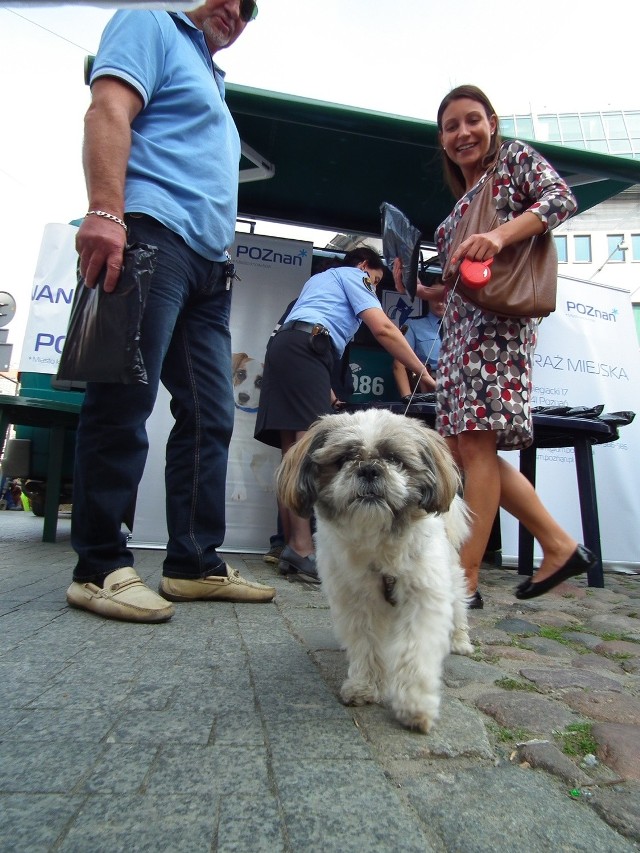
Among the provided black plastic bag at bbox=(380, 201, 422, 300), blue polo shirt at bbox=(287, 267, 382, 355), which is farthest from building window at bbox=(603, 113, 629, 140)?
blue polo shirt at bbox=(287, 267, 382, 355)

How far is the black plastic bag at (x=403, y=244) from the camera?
4.21 metres

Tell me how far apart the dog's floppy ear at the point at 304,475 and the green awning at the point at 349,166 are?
2.60 m

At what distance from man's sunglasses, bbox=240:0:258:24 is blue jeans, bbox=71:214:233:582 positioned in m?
1.22

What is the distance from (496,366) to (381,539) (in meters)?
1.47

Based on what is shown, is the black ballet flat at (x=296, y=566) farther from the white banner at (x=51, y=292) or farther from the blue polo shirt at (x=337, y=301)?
the white banner at (x=51, y=292)

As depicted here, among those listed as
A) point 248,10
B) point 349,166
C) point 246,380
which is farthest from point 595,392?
point 248,10

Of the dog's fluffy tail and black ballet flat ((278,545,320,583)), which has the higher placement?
the dog's fluffy tail

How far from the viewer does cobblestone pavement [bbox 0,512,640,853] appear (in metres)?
1.07

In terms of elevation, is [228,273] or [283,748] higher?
[228,273]

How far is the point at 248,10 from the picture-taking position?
2975 millimetres

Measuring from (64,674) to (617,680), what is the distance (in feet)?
6.35

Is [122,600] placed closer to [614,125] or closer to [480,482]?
[480,482]

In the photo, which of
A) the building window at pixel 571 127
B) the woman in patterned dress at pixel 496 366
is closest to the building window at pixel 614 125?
the building window at pixel 571 127

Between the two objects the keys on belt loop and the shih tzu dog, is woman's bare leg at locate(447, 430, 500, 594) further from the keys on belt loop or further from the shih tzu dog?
the keys on belt loop
